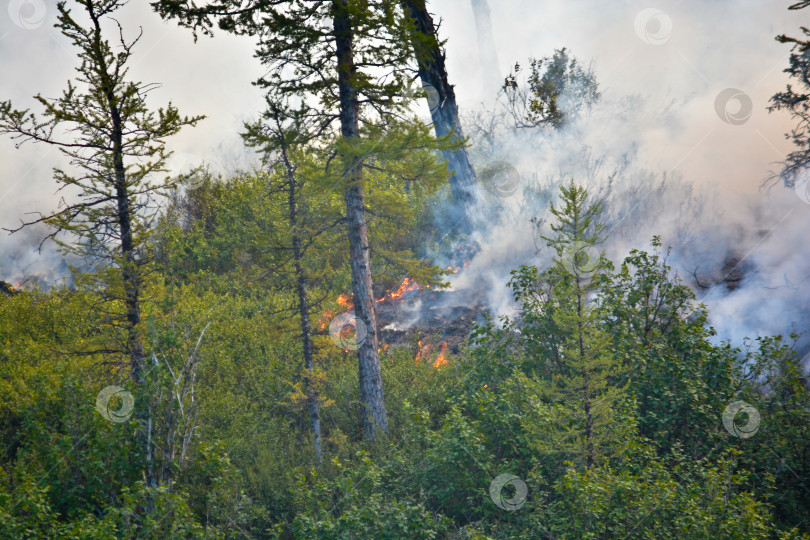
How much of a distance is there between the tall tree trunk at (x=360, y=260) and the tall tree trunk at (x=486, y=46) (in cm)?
4615

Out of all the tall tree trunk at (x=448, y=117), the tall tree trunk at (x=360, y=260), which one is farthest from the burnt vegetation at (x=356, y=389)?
the tall tree trunk at (x=448, y=117)

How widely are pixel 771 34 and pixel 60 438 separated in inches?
1222

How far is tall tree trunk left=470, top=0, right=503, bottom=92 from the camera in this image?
5562cm

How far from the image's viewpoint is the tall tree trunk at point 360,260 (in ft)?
36.3

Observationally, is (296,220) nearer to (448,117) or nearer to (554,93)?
(448,117)

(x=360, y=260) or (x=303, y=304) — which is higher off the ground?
(x=360, y=260)

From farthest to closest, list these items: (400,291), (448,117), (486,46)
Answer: (486,46), (448,117), (400,291)

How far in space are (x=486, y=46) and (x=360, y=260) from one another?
51666 millimetres

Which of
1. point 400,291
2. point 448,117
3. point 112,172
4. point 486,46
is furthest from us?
point 486,46

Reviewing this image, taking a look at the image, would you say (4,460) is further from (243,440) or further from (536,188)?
(536,188)

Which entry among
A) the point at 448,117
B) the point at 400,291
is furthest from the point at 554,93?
the point at 400,291

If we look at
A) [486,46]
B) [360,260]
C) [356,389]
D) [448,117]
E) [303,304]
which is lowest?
[356,389]

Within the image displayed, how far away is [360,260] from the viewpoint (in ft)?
36.8

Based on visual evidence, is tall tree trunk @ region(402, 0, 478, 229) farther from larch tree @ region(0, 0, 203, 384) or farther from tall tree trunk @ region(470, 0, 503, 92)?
tall tree trunk @ region(470, 0, 503, 92)
